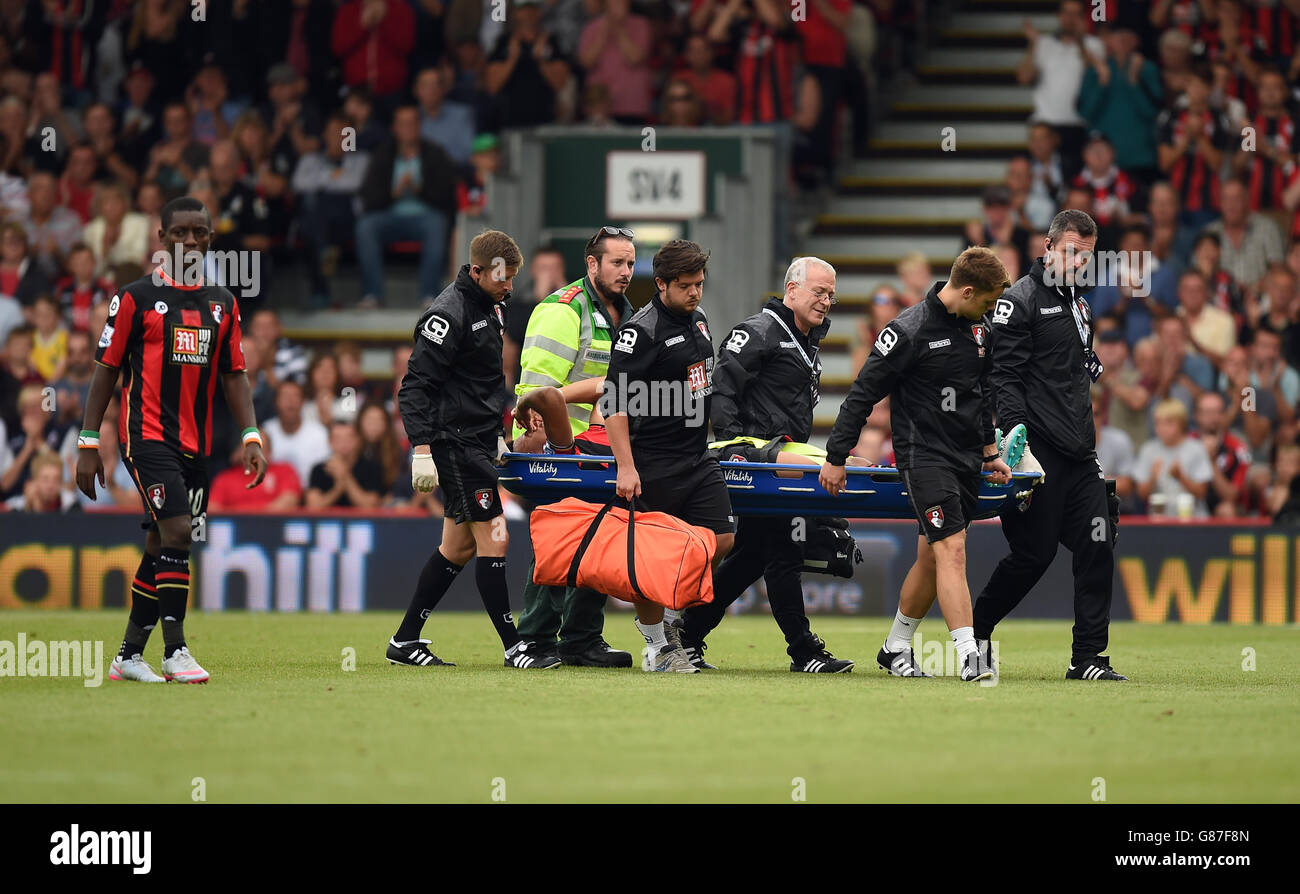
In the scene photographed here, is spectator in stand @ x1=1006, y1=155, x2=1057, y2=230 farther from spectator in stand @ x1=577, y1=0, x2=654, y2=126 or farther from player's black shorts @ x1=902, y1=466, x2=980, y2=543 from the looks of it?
player's black shorts @ x1=902, y1=466, x2=980, y2=543

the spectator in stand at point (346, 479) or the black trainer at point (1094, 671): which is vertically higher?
the spectator in stand at point (346, 479)

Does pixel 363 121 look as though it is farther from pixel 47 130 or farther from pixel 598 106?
pixel 47 130

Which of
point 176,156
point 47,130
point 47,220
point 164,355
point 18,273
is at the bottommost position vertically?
point 164,355

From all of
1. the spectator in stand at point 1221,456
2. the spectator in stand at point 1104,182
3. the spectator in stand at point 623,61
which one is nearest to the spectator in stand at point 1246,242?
the spectator in stand at point 1104,182

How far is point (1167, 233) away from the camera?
735 inches

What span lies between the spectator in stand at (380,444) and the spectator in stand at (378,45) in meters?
5.45

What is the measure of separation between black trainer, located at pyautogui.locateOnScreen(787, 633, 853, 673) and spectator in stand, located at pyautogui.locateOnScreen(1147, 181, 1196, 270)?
9.13 m

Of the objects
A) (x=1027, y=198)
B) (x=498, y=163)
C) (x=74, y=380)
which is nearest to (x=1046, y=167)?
(x=1027, y=198)

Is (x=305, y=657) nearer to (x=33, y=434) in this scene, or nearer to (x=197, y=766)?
(x=197, y=766)

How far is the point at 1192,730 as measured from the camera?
26.6 ft

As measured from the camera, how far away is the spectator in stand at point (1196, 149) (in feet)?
62.3

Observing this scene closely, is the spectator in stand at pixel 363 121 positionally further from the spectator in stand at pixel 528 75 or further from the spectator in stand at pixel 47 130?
the spectator in stand at pixel 47 130

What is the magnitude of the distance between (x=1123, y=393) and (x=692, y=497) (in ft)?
26.9
